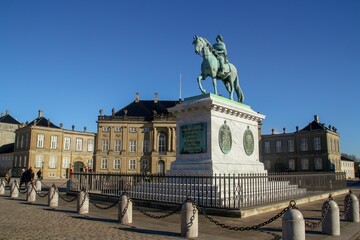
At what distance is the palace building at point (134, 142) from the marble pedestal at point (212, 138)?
41582 mm

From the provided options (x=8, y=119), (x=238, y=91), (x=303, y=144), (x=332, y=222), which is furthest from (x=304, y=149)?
(x=8, y=119)

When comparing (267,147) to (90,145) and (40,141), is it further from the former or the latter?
(40,141)

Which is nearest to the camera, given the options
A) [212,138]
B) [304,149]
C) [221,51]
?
[212,138]

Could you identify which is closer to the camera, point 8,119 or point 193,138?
point 193,138

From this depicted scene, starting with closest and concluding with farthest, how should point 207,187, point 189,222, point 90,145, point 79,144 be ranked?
point 189,222
point 207,187
point 79,144
point 90,145

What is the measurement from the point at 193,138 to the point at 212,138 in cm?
100

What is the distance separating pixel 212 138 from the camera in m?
12.2

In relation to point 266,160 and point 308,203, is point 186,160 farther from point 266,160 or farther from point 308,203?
point 266,160

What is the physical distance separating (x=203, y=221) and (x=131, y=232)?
7.67 feet

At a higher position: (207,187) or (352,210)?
(207,187)

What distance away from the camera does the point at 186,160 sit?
12.9m

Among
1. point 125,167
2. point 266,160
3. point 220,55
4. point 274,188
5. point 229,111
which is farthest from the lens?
point 266,160

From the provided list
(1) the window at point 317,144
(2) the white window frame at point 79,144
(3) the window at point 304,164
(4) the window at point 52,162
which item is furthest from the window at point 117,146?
(1) the window at point 317,144

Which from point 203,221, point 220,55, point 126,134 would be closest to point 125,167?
point 126,134
